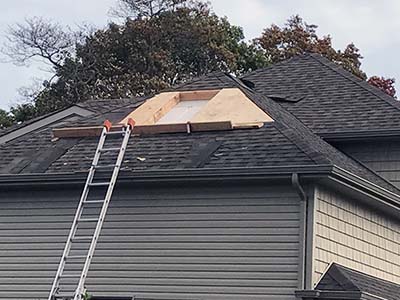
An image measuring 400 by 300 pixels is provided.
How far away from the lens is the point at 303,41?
37.2m

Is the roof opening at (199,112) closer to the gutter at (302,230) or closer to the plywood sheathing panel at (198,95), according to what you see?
the plywood sheathing panel at (198,95)

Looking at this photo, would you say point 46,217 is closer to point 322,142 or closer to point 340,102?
point 322,142

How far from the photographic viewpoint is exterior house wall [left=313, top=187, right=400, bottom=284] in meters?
12.7

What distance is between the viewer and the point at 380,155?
16000 mm

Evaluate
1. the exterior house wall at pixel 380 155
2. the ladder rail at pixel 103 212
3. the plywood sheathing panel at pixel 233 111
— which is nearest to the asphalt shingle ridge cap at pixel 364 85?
the exterior house wall at pixel 380 155

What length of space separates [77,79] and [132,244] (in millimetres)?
23419

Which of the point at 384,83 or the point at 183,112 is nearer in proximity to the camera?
the point at 183,112

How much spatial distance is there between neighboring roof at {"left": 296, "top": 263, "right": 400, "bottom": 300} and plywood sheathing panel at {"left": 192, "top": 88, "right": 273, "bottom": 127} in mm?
2699

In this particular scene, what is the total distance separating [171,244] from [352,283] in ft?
8.65

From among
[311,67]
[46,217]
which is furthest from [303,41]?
[46,217]

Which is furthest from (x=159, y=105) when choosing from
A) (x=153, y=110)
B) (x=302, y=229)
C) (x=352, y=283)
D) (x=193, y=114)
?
(x=352, y=283)

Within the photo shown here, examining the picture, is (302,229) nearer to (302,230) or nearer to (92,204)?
(302,230)

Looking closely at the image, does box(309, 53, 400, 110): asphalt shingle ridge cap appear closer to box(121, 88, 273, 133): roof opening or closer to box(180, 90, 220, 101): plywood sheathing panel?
box(121, 88, 273, 133): roof opening

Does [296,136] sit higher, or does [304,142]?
[296,136]
